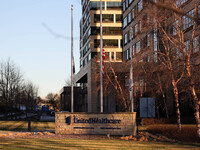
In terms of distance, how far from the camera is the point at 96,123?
955 inches

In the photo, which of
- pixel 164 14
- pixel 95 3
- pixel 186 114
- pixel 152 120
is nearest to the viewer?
pixel 164 14

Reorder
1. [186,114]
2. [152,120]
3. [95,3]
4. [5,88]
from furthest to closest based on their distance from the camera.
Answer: [95,3] → [5,88] → [186,114] → [152,120]

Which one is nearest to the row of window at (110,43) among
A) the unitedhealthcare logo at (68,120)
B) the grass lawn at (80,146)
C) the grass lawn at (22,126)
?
the grass lawn at (22,126)

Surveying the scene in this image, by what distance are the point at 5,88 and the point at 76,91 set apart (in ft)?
102

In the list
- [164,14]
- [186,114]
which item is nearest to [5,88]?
[186,114]

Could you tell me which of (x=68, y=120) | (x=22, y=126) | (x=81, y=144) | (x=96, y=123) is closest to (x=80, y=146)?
(x=81, y=144)

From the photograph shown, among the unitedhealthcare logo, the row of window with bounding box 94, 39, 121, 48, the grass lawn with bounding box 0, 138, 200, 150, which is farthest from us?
the row of window with bounding box 94, 39, 121, 48

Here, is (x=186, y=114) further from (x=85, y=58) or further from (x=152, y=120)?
(x=85, y=58)

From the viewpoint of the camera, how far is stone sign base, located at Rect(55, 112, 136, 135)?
2391 centimetres

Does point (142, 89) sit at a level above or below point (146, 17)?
below

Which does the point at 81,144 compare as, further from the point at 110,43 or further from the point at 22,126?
the point at 110,43

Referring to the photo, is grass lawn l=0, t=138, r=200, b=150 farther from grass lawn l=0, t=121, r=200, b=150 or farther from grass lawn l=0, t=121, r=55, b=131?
grass lawn l=0, t=121, r=55, b=131

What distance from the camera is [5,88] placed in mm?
63875

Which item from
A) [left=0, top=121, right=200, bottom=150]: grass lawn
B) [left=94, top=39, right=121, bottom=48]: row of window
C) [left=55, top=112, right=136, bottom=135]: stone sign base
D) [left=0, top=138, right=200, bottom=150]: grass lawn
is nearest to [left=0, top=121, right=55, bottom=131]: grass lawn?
[left=55, top=112, right=136, bottom=135]: stone sign base
